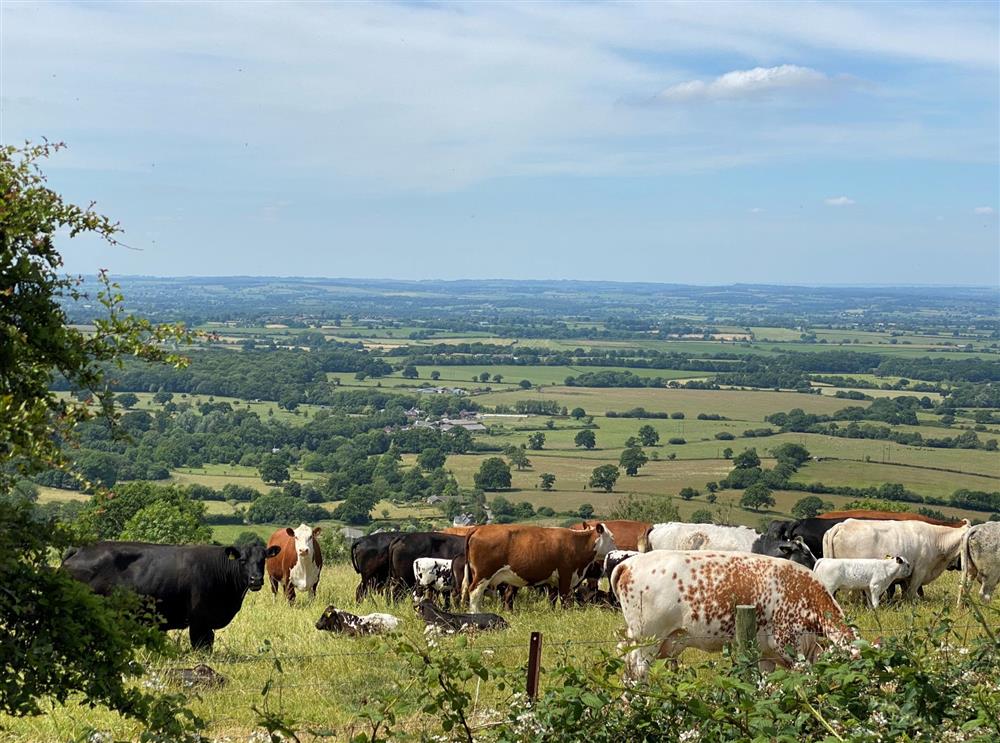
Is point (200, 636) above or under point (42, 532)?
under

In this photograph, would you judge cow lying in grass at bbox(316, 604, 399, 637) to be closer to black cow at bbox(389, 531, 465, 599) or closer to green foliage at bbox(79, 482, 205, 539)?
black cow at bbox(389, 531, 465, 599)

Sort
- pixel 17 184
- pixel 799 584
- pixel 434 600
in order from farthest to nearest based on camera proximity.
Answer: pixel 434 600 → pixel 799 584 → pixel 17 184

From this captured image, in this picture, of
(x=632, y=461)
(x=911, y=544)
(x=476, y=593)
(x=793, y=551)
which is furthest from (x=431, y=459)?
(x=793, y=551)

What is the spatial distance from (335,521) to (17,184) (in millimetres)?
58847

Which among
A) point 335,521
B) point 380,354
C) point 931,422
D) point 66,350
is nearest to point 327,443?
point 335,521

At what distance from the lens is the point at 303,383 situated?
510 feet

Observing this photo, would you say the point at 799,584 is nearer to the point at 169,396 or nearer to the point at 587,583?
the point at 587,583

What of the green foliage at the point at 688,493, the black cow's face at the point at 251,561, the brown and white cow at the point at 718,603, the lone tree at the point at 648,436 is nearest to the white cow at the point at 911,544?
the brown and white cow at the point at 718,603

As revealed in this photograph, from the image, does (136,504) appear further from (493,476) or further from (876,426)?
(876,426)

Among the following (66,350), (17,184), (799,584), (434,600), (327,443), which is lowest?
(327,443)

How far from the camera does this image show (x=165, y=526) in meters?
25.5

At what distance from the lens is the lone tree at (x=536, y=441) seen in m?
97.8

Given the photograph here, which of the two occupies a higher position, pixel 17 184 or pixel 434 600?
pixel 17 184

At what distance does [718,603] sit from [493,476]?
70648 millimetres
